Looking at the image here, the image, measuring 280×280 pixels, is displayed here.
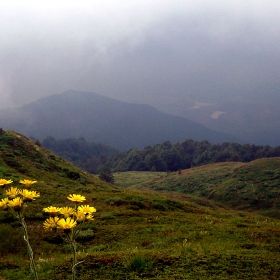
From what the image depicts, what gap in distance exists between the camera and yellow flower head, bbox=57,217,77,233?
9.00ft

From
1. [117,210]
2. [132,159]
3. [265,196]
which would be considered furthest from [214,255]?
[132,159]

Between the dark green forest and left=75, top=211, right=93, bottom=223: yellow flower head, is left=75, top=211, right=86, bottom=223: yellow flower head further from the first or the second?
the dark green forest

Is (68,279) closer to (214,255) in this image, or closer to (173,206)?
(214,255)

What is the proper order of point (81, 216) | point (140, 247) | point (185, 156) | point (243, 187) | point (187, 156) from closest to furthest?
1. point (81, 216)
2. point (140, 247)
3. point (243, 187)
4. point (187, 156)
5. point (185, 156)

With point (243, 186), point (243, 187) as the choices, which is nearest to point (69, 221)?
point (243, 187)

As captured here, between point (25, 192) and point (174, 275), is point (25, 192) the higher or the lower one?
the higher one

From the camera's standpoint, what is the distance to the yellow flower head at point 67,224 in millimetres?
2744

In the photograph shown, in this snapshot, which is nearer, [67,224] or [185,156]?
[67,224]

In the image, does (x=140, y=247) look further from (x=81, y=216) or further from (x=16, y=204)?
(x=16, y=204)

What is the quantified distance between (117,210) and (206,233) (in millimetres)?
6244

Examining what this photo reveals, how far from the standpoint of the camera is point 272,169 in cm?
4938

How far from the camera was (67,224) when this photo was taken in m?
2.78

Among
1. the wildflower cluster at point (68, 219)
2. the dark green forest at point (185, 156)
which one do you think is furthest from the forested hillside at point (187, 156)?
A: the wildflower cluster at point (68, 219)

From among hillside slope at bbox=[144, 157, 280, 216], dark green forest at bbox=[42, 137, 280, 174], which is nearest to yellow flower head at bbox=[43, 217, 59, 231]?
hillside slope at bbox=[144, 157, 280, 216]
